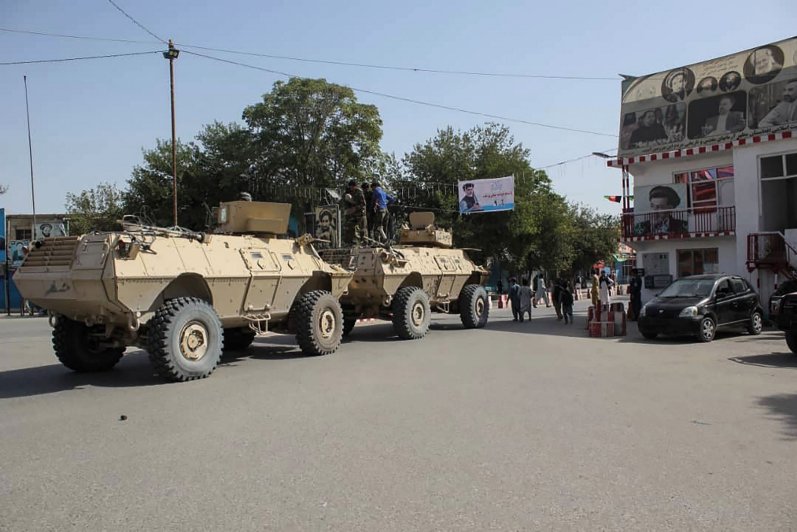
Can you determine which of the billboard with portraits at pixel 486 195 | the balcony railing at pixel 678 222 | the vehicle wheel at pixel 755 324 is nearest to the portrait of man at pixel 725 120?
the balcony railing at pixel 678 222

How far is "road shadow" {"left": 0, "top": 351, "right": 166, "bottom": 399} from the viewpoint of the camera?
878cm

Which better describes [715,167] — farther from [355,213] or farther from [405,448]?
[405,448]

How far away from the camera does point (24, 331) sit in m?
18.8

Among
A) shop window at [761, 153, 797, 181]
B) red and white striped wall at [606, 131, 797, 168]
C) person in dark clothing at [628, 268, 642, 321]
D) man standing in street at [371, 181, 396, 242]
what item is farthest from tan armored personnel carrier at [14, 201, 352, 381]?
shop window at [761, 153, 797, 181]

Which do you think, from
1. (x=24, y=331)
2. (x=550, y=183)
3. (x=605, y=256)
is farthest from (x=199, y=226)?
(x=605, y=256)

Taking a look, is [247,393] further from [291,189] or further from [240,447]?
[291,189]

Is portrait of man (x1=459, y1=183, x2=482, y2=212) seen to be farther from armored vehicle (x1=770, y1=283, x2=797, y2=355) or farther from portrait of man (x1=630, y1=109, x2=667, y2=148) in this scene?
armored vehicle (x1=770, y1=283, x2=797, y2=355)

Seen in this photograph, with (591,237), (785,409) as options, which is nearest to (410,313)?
(785,409)

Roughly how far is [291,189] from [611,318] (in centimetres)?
1902

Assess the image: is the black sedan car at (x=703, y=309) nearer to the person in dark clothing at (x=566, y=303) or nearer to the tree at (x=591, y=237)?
the person in dark clothing at (x=566, y=303)

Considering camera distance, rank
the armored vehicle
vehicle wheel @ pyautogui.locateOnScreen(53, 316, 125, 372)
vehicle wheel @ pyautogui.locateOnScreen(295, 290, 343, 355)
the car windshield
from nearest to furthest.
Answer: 1. vehicle wheel @ pyautogui.locateOnScreen(53, 316, 125, 372)
2. the armored vehicle
3. vehicle wheel @ pyautogui.locateOnScreen(295, 290, 343, 355)
4. the car windshield

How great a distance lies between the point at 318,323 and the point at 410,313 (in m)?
3.37

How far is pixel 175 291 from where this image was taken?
31.9 feet

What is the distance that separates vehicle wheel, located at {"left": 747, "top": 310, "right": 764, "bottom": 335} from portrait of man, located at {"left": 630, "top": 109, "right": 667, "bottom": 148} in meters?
7.87
